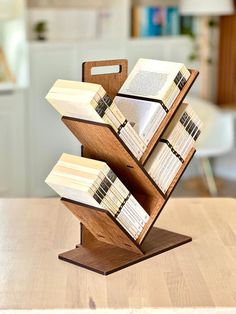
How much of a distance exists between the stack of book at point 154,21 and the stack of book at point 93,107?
3914 mm

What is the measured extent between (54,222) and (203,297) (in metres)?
0.64

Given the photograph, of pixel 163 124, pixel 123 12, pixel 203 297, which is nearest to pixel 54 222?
pixel 163 124

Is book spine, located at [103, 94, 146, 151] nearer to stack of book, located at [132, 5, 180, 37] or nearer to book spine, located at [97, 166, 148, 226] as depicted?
book spine, located at [97, 166, 148, 226]

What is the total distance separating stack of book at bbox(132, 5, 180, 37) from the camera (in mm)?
5285

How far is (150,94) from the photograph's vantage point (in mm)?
1570

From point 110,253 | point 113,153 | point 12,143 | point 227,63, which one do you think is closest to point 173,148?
point 113,153

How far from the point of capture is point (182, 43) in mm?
5395

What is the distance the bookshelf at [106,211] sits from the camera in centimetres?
149

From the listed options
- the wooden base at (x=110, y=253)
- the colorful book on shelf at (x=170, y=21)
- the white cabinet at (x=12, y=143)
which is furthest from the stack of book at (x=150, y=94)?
the colorful book on shelf at (x=170, y=21)

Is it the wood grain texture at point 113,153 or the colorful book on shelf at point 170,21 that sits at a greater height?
the wood grain texture at point 113,153

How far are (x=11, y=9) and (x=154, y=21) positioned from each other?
1256 mm

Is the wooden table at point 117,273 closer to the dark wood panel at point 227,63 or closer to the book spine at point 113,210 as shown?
the book spine at point 113,210

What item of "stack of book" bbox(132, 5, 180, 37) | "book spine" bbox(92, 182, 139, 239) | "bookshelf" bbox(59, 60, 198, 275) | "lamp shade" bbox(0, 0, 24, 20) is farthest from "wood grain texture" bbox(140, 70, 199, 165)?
"stack of book" bbox(132, 5, 180, 37)

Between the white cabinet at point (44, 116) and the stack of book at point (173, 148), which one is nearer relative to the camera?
the stack of book at point (173, 148)
